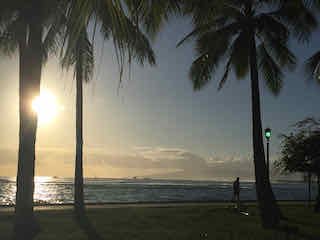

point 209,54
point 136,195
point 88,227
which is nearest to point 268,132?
point 209,54

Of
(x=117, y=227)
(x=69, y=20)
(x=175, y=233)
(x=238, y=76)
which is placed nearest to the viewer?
(x=69, y=20)

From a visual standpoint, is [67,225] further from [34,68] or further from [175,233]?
[34,68]

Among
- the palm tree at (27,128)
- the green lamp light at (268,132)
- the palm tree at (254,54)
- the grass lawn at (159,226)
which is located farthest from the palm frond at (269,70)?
the palm tree at (27,128)

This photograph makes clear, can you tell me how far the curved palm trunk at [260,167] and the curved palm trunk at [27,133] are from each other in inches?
322

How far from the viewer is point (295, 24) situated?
488 inches

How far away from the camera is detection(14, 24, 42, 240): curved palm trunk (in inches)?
337

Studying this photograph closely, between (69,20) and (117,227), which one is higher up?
(69,20)

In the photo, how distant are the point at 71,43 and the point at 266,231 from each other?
10745 mm

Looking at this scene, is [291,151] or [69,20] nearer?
[69,20]

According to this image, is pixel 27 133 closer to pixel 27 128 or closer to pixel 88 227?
pixel 27 128

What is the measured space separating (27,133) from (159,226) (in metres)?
5.54

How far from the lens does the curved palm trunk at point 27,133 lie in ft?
28.1

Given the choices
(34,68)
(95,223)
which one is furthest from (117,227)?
(34,68)

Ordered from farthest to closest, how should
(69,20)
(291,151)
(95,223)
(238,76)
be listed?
(291,151), (238,76), (95,223), (69,20)
